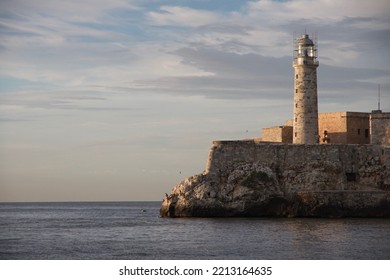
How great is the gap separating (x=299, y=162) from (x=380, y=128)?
5.80 meters

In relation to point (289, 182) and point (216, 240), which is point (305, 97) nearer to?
point (289, 182)

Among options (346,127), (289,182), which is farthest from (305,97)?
(289,182)

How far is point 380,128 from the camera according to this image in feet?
149

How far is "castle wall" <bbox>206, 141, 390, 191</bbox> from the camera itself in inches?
1671

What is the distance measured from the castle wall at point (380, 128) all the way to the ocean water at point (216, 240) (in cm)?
621

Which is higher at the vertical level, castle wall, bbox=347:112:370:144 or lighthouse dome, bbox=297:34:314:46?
lighthouse dome, bbox=297:34:314:46

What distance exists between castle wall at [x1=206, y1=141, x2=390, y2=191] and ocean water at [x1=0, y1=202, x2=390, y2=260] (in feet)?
8.16

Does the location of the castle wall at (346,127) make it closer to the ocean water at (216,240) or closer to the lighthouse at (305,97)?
the lighthouse at (305,97)

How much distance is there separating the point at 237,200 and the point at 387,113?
34.3 feet

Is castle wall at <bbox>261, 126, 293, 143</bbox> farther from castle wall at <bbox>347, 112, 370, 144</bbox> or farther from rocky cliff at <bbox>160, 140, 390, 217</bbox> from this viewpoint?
rocky cliff at <bbox>160, 140, 390, 217</bbox>

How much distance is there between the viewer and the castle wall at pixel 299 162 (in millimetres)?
42438

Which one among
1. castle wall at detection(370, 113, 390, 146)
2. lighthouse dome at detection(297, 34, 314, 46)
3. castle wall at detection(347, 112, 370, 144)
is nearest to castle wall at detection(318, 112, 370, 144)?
castle wall at detection(347, 112, 370, 144)

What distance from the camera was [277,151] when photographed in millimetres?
42906
